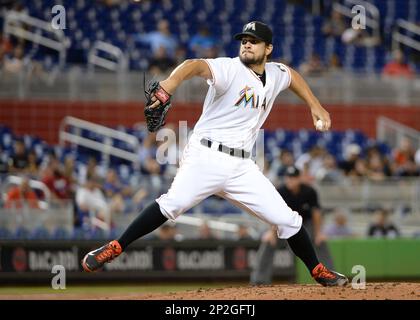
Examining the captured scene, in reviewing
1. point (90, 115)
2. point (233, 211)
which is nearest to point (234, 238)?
point (233, 211)

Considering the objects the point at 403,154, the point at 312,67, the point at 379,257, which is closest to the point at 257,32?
the point at 379,257

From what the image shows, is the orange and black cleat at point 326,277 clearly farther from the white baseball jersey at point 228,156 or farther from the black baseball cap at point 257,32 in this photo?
the black baseball cap at point 257,32

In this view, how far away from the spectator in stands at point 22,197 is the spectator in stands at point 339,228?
440 cm

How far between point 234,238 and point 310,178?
1.52 m

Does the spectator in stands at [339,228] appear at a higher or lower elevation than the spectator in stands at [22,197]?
lower

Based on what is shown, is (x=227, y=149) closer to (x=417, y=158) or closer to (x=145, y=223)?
(x=145, y=223)

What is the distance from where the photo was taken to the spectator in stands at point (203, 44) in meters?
19.1

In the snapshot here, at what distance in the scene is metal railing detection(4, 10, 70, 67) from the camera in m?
18.5

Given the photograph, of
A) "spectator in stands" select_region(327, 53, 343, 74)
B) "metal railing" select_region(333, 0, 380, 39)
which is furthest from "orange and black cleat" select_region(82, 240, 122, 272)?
"metal railing" select_region(333, 0, 380, 39)

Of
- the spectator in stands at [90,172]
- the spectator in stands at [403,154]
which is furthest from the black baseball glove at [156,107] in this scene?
the spectator in stands at [403,154]

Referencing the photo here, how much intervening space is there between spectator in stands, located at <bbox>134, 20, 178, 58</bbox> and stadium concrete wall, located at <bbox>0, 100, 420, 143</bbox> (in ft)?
3.92

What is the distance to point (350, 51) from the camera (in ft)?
68.9

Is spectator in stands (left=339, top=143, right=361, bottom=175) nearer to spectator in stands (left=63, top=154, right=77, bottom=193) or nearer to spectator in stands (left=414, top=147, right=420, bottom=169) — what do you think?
spectator in stands (left=414, top=147, right=420, bottom=169)
